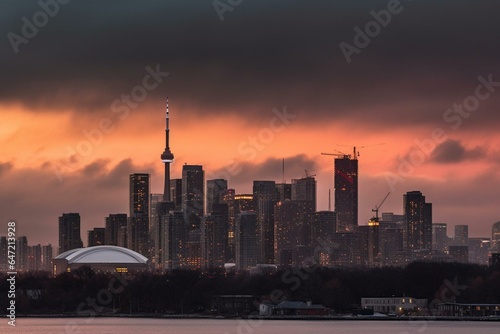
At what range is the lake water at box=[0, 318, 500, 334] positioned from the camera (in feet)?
319

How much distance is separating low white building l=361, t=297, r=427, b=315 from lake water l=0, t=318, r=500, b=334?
29.7 feet

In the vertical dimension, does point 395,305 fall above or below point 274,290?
below

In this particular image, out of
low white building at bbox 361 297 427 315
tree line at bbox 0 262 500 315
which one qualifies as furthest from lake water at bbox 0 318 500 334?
tree line at bbox 0 262 500 315

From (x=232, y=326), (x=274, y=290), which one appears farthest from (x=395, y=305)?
(x=232, y=326)

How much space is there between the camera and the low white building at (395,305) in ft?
412

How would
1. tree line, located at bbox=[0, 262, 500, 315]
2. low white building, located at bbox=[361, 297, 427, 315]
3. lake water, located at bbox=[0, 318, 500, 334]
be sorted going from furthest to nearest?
1. tree line, located at bbox=[0, 262, 500, 315]
2. low white building, located at bbox=[361, 297, 427, 315]
3. lake water, located at bbox=[0, 318, 500, 334]

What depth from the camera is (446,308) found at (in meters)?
123

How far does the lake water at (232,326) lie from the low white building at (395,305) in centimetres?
904

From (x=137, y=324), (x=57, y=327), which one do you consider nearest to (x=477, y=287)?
(x=137, y=324)

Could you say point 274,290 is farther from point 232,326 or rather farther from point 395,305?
point 232,326

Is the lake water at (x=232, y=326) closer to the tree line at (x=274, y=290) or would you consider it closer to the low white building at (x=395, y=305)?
the low white building at (x=395, y=305)

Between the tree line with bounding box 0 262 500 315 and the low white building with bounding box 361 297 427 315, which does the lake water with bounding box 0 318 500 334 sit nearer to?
the low white building with bounding box 361 297 427 315

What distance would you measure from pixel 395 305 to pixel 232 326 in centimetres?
2704

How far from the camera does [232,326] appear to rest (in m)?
103
